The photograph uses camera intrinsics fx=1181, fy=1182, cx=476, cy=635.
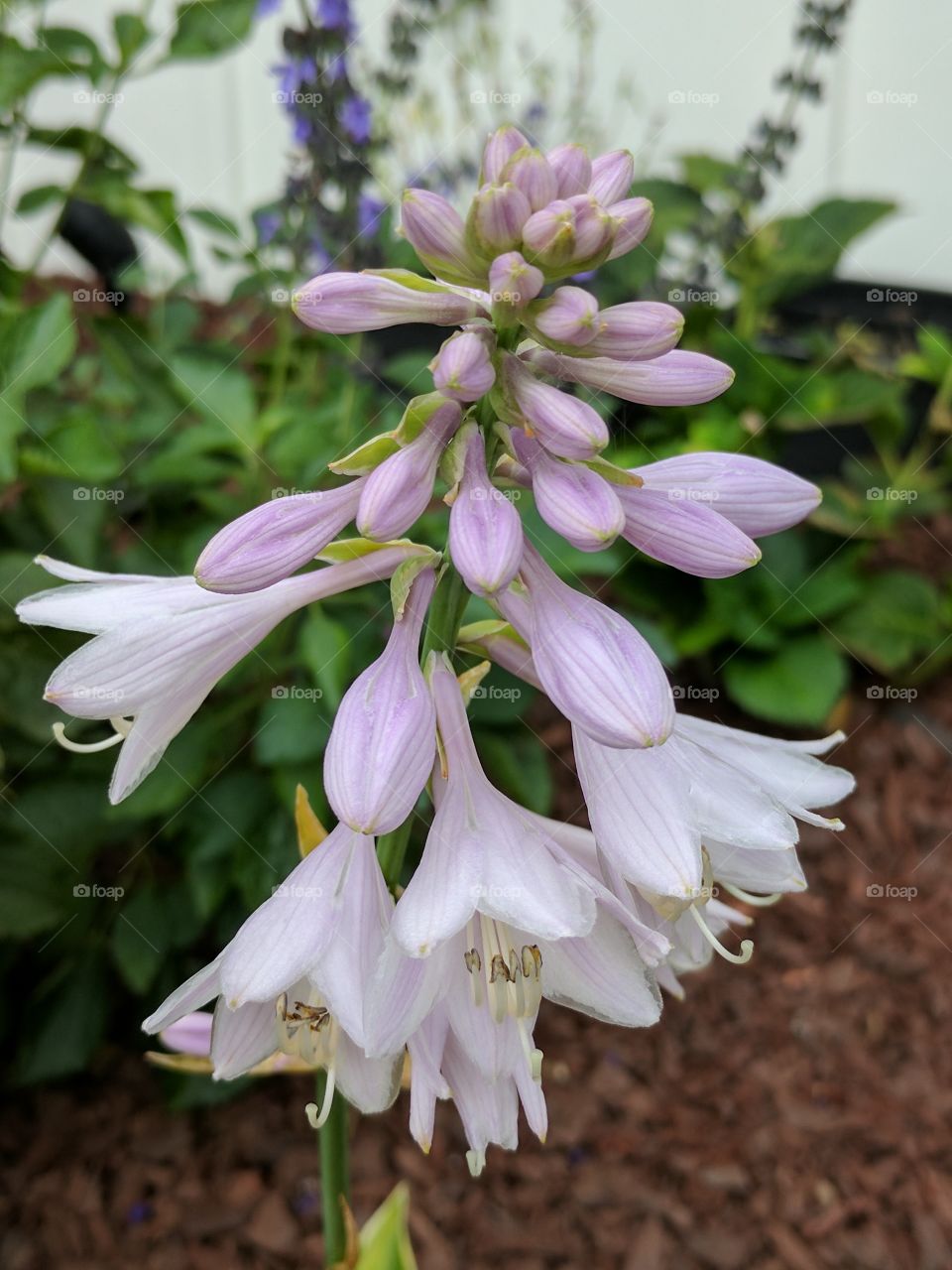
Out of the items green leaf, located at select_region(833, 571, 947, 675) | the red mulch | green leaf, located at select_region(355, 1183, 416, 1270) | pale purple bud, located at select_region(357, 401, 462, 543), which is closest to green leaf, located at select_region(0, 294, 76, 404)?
pale purple bud, located at select_region(357, 401, 462, 543)

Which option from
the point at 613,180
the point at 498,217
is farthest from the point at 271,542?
the point at 613,180

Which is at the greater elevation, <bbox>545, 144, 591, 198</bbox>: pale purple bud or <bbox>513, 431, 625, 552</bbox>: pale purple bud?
<bbox>545, 144, 591, 198</bbox>: pale purple bud

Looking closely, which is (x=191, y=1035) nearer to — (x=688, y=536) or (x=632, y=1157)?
(x=688, y=536)

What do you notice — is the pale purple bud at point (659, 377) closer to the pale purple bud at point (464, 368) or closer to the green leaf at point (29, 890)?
the pale purple bud at point (464, 368)

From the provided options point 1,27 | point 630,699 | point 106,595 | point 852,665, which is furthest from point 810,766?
point 852,665

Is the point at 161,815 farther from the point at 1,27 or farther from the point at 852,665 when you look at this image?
the point at 852,665

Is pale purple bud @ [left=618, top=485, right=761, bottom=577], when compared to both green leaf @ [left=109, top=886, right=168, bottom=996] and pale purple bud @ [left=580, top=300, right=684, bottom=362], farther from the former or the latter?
green leaf @ [left=109, top=886, right=168, bottom=996]

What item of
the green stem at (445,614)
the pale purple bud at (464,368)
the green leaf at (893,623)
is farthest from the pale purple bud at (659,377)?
the green leaf at (893,623)
